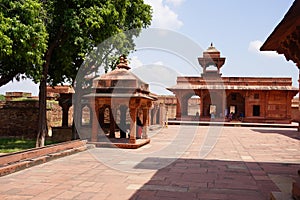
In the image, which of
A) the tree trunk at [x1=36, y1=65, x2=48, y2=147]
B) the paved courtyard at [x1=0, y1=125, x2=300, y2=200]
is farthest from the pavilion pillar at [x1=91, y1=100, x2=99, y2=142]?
the tree trunk at [x1=36, y1=65, x2=48, y2=147]

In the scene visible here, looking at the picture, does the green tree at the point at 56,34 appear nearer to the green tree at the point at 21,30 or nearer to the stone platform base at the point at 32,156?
the green tree at the point at 21,30

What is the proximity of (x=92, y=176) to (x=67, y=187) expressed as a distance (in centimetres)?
100

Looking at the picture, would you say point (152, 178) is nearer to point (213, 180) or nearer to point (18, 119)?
point (213, 180)

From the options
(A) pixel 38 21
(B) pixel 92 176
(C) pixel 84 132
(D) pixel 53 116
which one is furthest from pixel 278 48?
(D) pixel 53 116

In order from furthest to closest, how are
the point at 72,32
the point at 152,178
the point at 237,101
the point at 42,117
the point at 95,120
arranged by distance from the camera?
the point at 237,101 → the point at 42,117 → the point at 72,32 → the point at 95,120 → the point at 152,178

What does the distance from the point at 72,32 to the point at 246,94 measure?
75.3 feet

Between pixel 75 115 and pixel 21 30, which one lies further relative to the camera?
pixel 75 115

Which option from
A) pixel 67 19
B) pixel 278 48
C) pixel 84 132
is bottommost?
pixel 84 132

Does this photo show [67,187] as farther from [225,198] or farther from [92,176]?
[225,198]

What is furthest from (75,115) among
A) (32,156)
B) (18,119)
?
(32,156)

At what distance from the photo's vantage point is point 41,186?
533 cm

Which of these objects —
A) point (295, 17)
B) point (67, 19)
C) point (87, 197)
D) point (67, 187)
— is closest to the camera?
point (295, 17)

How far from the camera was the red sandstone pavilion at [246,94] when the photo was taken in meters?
30.0

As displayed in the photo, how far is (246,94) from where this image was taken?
101 ft
